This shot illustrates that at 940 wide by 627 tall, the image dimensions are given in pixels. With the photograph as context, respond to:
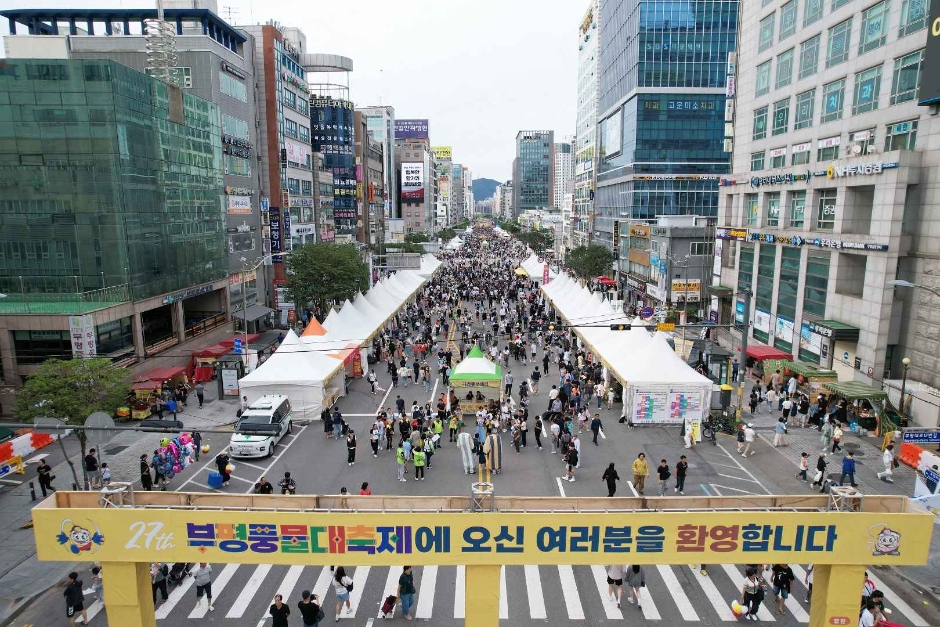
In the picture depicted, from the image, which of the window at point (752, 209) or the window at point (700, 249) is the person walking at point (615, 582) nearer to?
the window at point (752, 209)

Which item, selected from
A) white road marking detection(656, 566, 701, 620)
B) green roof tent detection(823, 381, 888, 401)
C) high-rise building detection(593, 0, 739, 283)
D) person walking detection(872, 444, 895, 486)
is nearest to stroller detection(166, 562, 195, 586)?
white road marking detection(656, 566, 701, 620)

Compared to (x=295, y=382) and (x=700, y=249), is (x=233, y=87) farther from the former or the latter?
(x=700, y=249)

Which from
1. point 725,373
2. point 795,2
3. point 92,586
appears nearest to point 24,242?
point 92,586

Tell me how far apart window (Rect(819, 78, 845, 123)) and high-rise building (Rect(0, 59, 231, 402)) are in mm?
36837

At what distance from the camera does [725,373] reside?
93.4 ft

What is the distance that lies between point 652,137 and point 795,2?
32.6 meters

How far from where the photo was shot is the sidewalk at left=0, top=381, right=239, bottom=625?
1370cm

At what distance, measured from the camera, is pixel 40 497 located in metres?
18.7

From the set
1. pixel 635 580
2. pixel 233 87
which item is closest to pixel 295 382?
pixel 635 580

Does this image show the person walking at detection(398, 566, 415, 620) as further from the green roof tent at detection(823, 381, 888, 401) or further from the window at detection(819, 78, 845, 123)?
the window at detection(819, 78, 845, 123)

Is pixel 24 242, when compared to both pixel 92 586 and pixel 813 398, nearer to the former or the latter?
pixel 92 586

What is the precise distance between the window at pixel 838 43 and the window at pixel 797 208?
16.7 ft

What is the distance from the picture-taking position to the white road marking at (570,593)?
12.5m

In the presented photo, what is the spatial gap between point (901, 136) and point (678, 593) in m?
25.1
